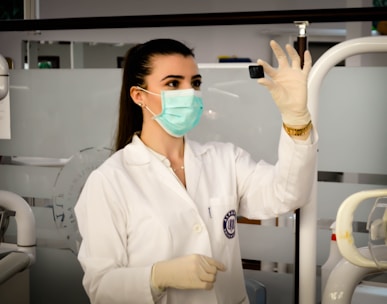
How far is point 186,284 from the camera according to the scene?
1.40m

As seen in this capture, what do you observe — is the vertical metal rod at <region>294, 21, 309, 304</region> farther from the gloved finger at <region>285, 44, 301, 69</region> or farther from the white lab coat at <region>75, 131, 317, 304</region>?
the gloved finger at <region>285, 44, 301, 69</region>

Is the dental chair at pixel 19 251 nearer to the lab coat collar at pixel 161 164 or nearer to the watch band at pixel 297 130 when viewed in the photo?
the lab coat collar at pixel 161 164

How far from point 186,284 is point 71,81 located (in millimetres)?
1099

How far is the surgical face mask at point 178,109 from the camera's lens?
1.54 meters

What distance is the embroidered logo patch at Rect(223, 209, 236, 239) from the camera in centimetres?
157

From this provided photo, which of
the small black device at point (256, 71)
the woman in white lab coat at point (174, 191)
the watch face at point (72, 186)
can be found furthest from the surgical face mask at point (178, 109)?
the watch face at point (72, 186)

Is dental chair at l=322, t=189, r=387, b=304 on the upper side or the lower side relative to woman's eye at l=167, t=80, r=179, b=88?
lower

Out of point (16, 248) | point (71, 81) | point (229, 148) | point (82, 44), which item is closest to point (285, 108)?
point (229, 148)

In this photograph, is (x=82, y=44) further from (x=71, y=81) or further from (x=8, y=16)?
(x=71, y=81)

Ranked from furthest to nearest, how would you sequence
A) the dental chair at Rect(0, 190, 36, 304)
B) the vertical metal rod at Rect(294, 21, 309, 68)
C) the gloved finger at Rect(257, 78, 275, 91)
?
the dental chair at Rect(0, 190, 36, 304)
the vertical metal rod at Rect(294, 21, 309, 68)
the gloved finger at Rect(257, 78, 275, 91)

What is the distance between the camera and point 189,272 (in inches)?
→ 54.3

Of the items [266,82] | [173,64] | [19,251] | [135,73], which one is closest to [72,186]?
[19,251]

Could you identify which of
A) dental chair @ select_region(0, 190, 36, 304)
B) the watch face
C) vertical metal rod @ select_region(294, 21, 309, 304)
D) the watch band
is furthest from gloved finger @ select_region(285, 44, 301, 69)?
dental chair @ select_region(0, 190, 36, 304)

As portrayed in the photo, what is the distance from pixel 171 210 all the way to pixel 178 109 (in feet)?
0.87
